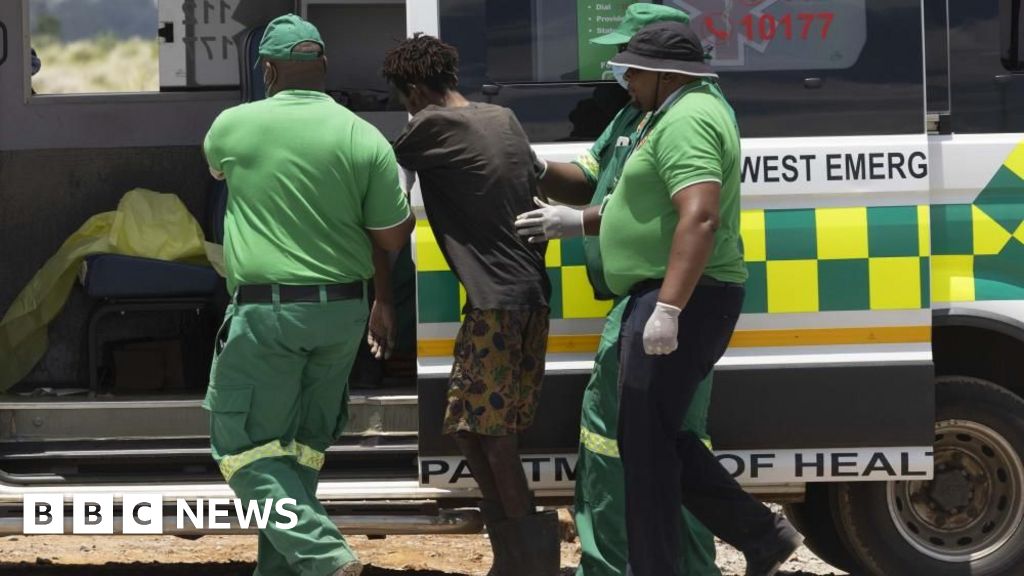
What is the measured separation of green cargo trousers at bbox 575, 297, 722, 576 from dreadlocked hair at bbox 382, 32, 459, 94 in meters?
0.81

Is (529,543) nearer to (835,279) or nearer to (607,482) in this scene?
(607,482)

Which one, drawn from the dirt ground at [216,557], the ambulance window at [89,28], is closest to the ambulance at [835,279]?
the dirt ground at [216,557]

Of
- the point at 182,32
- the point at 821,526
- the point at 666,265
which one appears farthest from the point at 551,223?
the point at 182,32

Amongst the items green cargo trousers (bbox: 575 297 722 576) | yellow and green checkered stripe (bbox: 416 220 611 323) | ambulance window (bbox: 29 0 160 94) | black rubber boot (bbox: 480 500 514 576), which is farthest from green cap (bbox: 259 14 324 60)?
ambulance window (bbox: 29 0 160 94)

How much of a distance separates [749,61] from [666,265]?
0.82 m

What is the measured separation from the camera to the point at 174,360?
20.0 ft

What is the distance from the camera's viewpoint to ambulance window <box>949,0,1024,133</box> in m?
4.82

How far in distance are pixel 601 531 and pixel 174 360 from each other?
6.92 feet

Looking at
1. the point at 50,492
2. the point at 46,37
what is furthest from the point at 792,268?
the point at 46,37

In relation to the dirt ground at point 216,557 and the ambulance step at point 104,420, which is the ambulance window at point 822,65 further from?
the dirt ground at point 216,557

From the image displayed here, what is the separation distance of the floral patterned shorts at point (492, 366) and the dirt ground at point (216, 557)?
3.78 feet

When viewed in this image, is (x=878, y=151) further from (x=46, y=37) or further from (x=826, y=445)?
(x=46, y=37)

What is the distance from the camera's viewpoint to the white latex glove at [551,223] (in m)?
4.58

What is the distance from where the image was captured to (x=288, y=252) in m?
4.55
